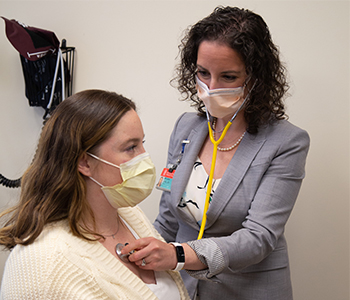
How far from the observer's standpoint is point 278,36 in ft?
6.26

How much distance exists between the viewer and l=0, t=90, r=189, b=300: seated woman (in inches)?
38.4

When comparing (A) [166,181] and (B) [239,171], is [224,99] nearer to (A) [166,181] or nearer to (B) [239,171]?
(B) [239,171]

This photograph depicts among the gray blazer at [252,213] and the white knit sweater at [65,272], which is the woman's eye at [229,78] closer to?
the gray blazer at [252,213]

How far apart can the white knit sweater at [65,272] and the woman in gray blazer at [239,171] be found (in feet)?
0.69

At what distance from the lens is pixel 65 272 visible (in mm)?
953

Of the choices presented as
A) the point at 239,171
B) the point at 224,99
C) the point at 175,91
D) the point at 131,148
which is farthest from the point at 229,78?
the point at 175,91

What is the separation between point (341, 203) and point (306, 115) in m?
0.50

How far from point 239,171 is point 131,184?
0.46 m

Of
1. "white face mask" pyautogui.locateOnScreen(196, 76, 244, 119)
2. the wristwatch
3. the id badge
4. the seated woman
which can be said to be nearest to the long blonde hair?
the seated woman

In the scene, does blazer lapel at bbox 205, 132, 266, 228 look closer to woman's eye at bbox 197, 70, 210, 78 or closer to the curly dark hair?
the curly dark hair

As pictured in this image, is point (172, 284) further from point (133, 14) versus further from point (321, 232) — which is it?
point (133, 14)

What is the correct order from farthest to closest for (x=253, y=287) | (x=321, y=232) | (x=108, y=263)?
1. (x=321, y=232)
2. (x=253, y=287)
3. (x=108, y=263)

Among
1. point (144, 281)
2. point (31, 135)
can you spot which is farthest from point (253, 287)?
point (31, 135)

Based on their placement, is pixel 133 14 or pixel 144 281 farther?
pixel 133 14
